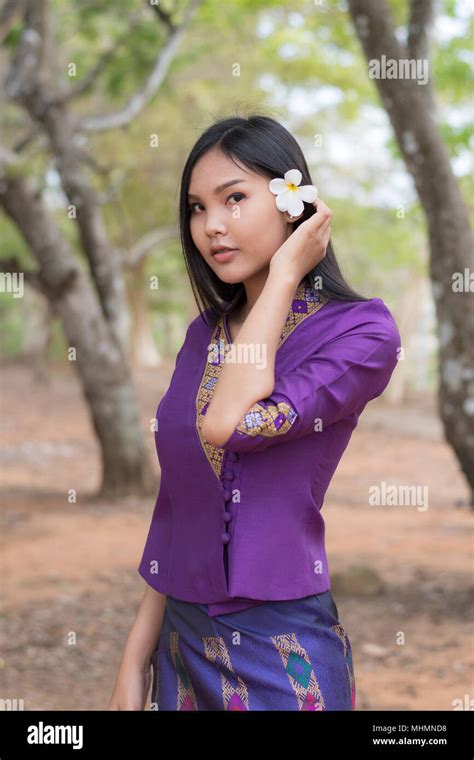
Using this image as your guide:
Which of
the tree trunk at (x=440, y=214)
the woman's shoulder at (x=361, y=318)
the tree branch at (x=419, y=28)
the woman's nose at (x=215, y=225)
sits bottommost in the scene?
the woman's shoulder at (x=361, y=318)

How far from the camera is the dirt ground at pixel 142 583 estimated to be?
5.17 m

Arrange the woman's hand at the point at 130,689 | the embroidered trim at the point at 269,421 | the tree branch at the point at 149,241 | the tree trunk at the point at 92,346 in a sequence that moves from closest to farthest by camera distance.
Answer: the embroidered trim at the point at 269,421
the woman's hand at the point at 130,689
the tree trunk at the point at 92,346
the tree branch at the point at 149,241

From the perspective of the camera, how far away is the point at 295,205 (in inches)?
70.1

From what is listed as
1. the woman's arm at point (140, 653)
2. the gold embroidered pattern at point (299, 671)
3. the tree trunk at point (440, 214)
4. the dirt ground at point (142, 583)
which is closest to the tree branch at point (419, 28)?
the tree trunk at point (440, 214)

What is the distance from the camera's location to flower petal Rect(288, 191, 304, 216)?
5.82 feet

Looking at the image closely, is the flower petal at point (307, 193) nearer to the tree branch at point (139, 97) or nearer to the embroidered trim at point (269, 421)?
the embroidered trim at point (269, 421)

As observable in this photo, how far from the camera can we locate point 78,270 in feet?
32.4

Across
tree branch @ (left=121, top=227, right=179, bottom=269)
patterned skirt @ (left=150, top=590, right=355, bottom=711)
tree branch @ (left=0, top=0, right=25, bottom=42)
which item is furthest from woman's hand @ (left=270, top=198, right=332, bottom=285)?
tree branch @ (left=121, top=227, right=179, bottom=269)

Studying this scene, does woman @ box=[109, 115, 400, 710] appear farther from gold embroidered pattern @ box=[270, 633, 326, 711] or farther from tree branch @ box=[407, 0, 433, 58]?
tree branch @ box=[407, 0, 433, 58]

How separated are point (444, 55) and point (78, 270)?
3992mm

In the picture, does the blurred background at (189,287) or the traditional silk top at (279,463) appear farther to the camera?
the blurred background at (189,287)

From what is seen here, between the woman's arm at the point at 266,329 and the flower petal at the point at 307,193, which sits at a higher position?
the flower petal at the point at 307,193

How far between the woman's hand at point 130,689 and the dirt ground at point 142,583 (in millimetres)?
2974

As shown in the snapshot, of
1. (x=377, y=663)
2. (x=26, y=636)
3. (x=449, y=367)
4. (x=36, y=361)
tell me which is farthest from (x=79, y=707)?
(x=36, y=361)
